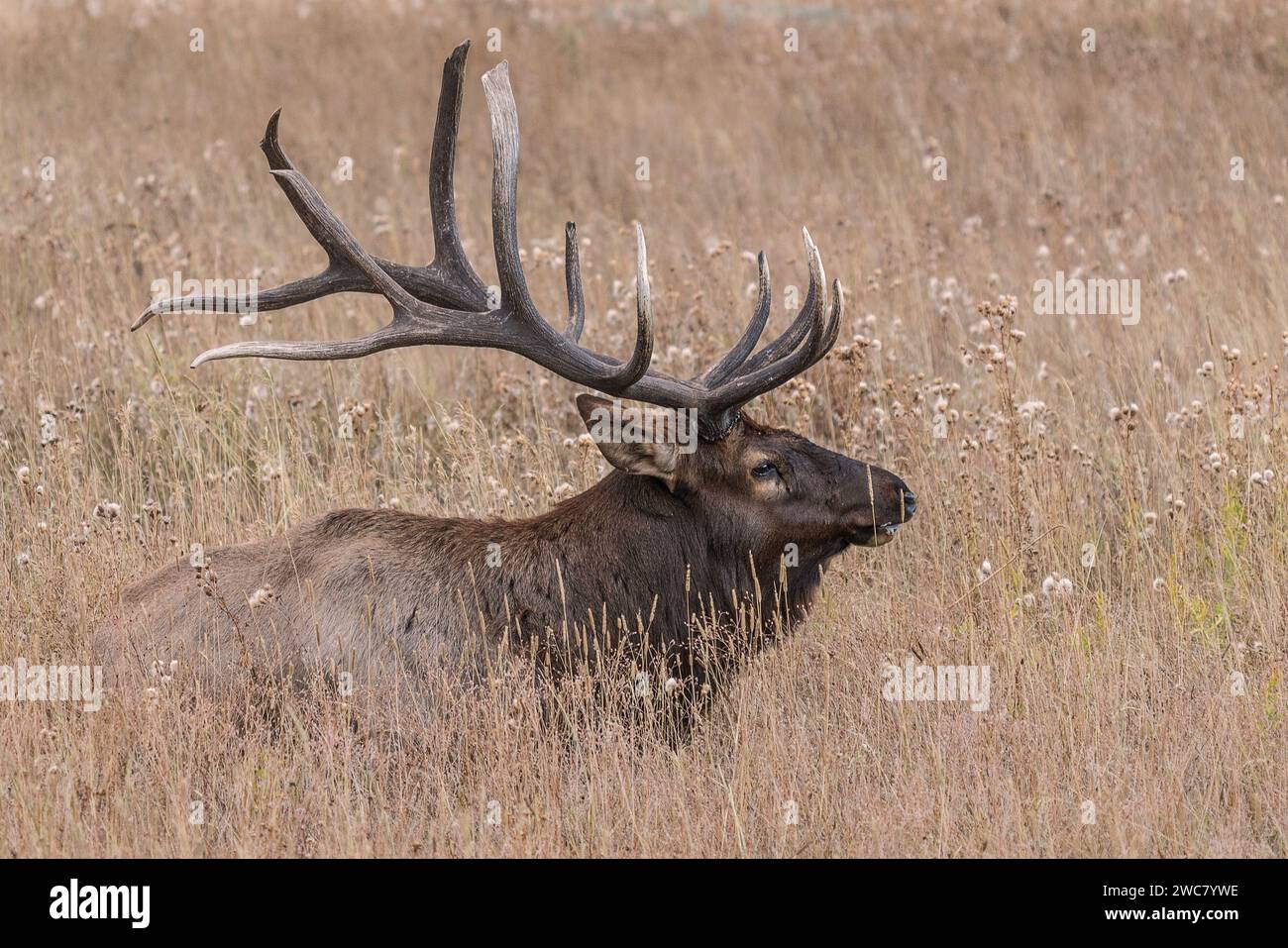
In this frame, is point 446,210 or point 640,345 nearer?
point 640,345

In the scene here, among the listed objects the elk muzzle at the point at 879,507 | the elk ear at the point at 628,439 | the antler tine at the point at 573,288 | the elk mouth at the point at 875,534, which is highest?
the antler tine at the point at 573,288

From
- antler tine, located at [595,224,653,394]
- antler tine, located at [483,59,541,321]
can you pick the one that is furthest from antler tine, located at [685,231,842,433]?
antler tine, located at [483,59,541,321]

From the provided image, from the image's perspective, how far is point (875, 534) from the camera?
544 centimetres

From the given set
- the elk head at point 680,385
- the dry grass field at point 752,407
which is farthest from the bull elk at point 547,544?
the dry grass field at point 752,407

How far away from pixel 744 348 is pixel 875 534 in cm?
89

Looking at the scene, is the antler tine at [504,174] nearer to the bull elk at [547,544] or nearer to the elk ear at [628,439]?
the bull elk at [547,544]

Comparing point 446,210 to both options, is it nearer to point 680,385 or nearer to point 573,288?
point 573,288

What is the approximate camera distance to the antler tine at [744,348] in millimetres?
5660

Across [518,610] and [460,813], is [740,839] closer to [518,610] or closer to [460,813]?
[460,813]

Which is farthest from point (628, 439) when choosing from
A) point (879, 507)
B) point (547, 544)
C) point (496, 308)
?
point (879, 507)

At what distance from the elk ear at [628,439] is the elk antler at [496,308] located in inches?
4.3

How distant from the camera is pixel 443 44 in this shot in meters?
15.4

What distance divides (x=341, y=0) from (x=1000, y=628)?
44.2 feet

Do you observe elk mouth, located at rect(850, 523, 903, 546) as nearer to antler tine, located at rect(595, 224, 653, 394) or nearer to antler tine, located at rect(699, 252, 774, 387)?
antler tine, located at rect(699, 252, 774, 387)
